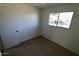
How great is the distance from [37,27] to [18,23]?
0.69 ft

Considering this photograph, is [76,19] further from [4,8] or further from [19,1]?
[4,8]

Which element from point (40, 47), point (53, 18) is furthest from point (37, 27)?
point (40, 47)

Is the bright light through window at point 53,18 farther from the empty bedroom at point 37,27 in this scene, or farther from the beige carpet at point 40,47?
the beige carpet at point 40,47

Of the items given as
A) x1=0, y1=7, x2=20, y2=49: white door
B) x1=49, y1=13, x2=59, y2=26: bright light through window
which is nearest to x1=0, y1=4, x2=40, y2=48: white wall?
x1=0, y1=7, x2=20, y2=49: white door

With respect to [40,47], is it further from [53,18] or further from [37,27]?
[53,18]

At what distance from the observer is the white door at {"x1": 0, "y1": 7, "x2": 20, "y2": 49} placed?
21.1 inches

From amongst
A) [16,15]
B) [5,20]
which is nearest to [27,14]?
[16,15]

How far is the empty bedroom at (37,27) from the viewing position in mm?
549

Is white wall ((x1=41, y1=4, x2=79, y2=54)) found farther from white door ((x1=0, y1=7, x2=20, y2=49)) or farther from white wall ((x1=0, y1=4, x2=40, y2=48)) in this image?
white door ((x1=0, y1=7, x2=20, y2=49))

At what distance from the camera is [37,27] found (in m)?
0.70

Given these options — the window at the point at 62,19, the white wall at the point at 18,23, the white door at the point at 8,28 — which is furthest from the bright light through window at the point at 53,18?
the white door at the point at 8,28

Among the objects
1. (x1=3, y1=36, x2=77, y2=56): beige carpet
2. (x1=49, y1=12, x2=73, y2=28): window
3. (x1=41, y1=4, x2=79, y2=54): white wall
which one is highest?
(x1=49, y1=12, x2=73, y2=28): window

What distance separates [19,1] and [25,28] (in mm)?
285

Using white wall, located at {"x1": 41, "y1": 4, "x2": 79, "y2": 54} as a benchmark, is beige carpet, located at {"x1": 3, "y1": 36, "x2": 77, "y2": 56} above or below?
below
